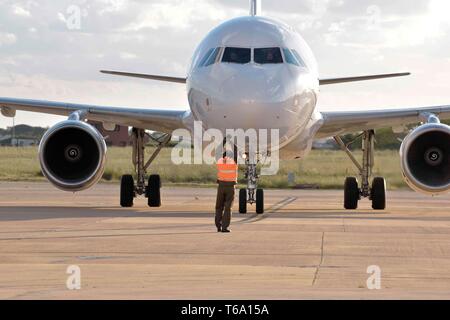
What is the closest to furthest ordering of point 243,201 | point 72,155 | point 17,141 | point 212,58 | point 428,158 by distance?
point 212,58, point 243,201, point 428,158, point 72,155, point 17,141

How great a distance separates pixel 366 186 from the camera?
26.8 metres

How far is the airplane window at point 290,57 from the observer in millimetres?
21078

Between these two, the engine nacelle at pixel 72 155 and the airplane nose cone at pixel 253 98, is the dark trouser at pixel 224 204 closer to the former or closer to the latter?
the airplane nose cone at pixel 253 98

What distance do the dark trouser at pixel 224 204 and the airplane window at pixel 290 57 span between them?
361cm

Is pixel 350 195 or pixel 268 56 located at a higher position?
pixel 268 56

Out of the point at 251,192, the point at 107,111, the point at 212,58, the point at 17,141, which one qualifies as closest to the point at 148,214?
the point at 251,192

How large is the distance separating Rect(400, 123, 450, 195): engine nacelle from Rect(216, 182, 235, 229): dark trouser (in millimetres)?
5135

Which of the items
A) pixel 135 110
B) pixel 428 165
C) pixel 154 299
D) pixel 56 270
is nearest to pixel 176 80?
pixel 135 110

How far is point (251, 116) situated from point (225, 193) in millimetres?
2221

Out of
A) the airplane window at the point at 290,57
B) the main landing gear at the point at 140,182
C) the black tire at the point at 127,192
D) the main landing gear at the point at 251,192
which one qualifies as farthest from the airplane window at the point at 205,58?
the black tire at the point at 127,192

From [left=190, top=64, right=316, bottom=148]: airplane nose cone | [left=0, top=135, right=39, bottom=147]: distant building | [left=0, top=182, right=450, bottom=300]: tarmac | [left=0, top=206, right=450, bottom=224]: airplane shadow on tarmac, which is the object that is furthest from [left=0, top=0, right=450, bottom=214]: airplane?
[left=0, top=135, right=39, bottom=147]: distant building

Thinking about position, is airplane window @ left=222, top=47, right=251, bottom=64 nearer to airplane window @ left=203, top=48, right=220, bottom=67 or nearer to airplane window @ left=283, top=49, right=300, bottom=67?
airplane window @ left=203, top=48, right=220, bottom=67

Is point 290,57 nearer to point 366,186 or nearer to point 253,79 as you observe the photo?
point 253,79
